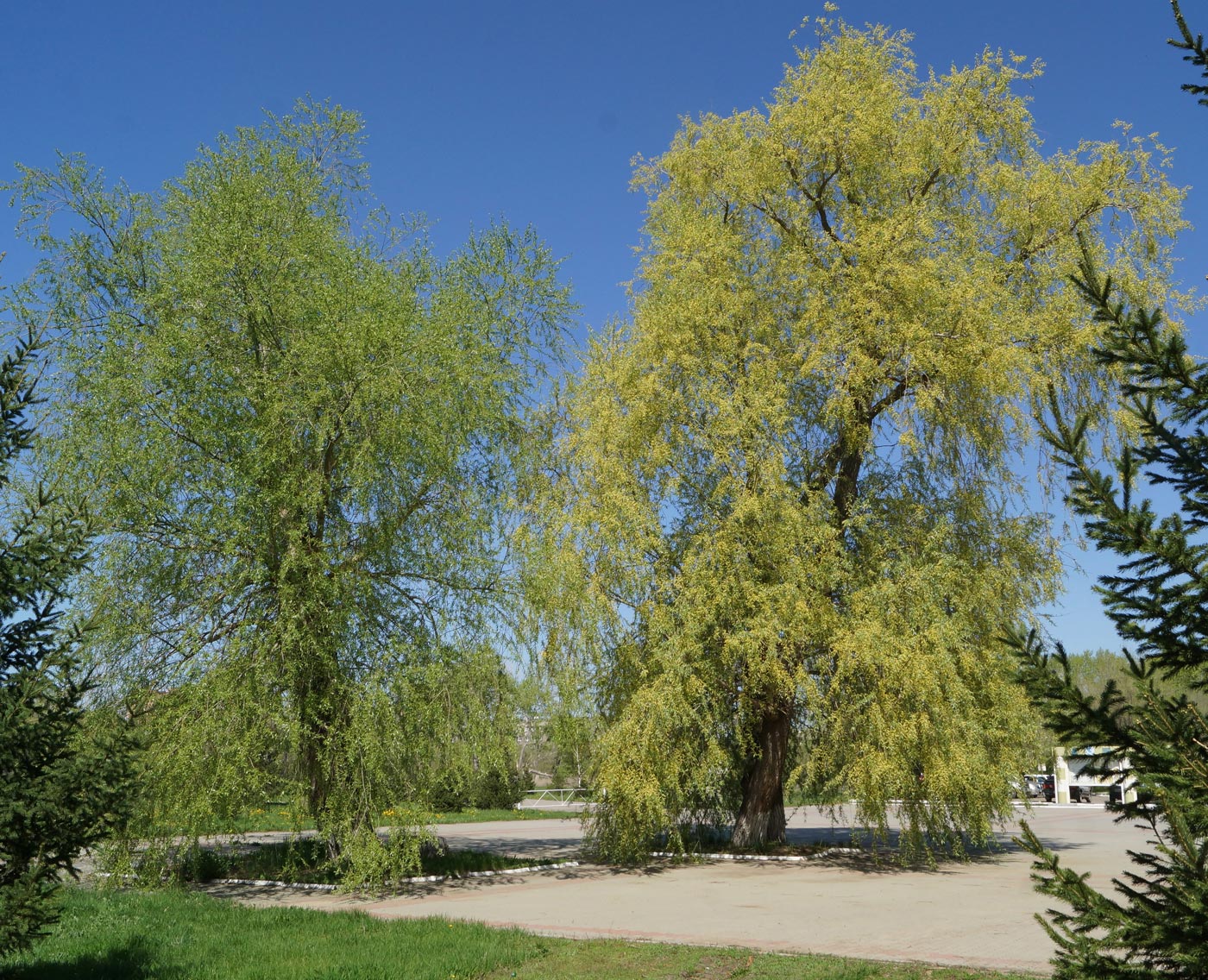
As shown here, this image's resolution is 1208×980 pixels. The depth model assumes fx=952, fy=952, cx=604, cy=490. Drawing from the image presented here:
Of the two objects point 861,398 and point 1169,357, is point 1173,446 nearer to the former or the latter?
point 1169,357

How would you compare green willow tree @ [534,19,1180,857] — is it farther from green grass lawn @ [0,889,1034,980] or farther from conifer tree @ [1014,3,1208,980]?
conifer tree @ [1014,3,1208,980]

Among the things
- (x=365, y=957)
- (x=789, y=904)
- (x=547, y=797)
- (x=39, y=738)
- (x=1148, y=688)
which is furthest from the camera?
(x=547, y=797)

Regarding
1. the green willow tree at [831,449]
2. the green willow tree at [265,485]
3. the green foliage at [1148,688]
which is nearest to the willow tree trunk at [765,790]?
the green willow tree at [831,449]

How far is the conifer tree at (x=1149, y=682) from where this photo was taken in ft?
13.0

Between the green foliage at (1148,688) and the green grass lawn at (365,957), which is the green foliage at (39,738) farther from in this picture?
the green foliage at (1148,688)

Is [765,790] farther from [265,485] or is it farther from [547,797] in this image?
[547,797]

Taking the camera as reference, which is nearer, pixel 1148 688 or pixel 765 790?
pixel 1148 688

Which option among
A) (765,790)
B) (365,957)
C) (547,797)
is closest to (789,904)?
(365,957)

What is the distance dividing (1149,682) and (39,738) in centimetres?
751

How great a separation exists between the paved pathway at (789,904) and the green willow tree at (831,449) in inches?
42.9

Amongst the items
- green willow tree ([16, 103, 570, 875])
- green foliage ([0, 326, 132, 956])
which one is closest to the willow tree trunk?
green willow tree ([16, 103, 570, 875])

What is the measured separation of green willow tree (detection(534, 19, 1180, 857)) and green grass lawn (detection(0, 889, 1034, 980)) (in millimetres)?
5596

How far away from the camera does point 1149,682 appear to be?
4.41 metres

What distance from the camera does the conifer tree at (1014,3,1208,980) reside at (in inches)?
155
